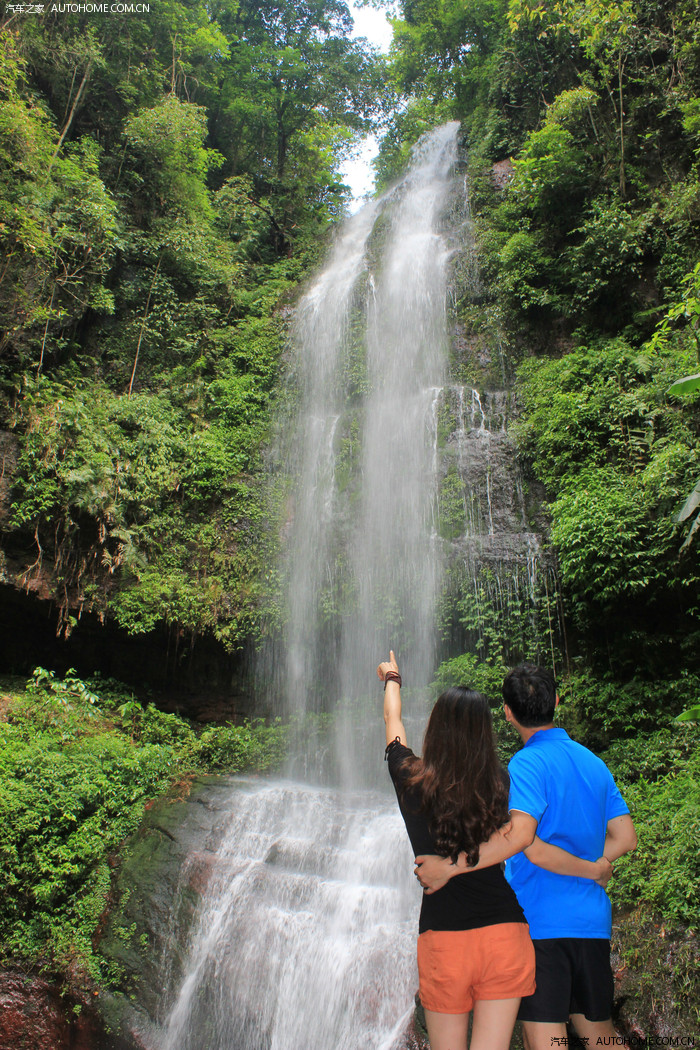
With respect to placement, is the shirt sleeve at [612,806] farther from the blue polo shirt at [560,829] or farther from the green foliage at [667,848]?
the green foliage at [667,848]

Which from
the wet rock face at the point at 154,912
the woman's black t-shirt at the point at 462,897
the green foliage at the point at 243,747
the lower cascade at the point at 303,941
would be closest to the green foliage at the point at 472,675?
the lower cascade at the point at 303,941

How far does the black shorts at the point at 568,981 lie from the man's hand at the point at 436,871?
1.85 ft

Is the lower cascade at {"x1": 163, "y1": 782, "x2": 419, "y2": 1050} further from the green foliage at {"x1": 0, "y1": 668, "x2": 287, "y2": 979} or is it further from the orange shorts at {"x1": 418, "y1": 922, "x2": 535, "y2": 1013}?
the orange shorts at {"x1": 418, "y1": 922, "x2": 535, "y2": 1013}

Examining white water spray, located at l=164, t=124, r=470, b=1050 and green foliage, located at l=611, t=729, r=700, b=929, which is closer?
green foliage, located at l=611, t=729, r=700, b=929

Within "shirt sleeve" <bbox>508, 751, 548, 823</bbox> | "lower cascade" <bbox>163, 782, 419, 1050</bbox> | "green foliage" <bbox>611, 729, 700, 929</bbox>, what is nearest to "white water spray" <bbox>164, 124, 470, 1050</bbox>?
"lower cascade" <bbox>163, 782, 419, 1050</bbox>

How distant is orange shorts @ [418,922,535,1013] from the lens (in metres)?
1.88

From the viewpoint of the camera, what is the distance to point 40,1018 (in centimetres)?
463

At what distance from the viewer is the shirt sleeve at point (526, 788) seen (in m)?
2.10

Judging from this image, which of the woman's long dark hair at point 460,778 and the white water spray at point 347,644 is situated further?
the white water spray at point 347,644

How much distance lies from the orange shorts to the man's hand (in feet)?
0.47

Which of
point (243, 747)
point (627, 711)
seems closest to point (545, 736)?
point (627, 711)

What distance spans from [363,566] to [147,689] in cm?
395

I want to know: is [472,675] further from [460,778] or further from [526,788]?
[460,778]

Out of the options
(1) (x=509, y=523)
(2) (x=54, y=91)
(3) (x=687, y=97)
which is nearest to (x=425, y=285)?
(3) (x=687, y=97)
